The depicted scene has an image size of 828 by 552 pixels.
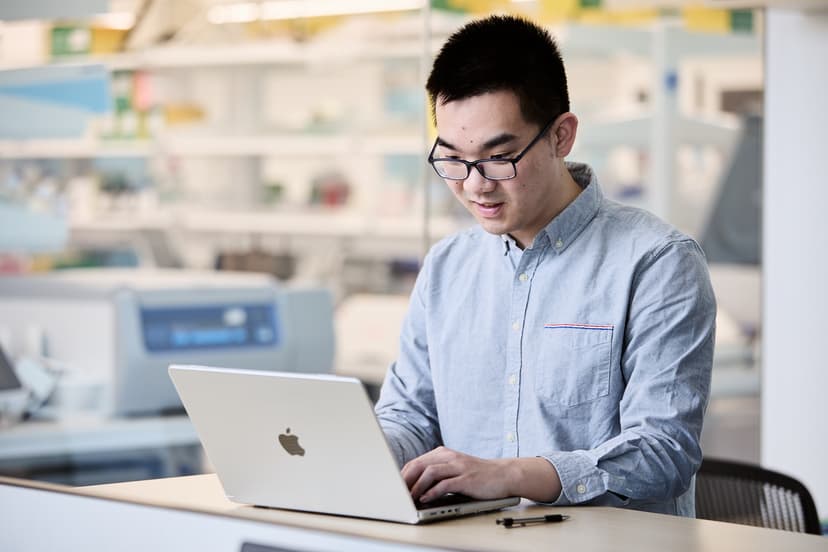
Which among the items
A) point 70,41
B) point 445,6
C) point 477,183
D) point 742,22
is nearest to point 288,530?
point 477,183

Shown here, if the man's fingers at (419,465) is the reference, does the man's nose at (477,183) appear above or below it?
above

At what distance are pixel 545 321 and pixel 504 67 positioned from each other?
39 centimetres

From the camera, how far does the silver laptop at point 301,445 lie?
139 cm

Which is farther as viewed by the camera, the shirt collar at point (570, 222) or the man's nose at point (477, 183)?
the shirt collar at point (570, 222)

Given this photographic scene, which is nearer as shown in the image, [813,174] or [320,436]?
[320,436]

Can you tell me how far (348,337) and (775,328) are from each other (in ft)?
8.67

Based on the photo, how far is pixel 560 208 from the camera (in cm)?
183

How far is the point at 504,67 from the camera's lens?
1.70 meters

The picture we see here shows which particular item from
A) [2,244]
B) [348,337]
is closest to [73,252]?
[2,244]

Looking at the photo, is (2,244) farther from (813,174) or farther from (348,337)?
(813,174)

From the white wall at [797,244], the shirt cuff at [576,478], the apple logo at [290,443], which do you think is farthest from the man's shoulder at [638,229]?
the white wall at [797,244]

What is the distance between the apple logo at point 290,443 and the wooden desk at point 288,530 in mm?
85

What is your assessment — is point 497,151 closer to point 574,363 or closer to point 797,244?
point 574,363

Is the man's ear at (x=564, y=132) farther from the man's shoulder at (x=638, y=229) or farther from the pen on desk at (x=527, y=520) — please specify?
the pen on desk at (x=527, y=520)
